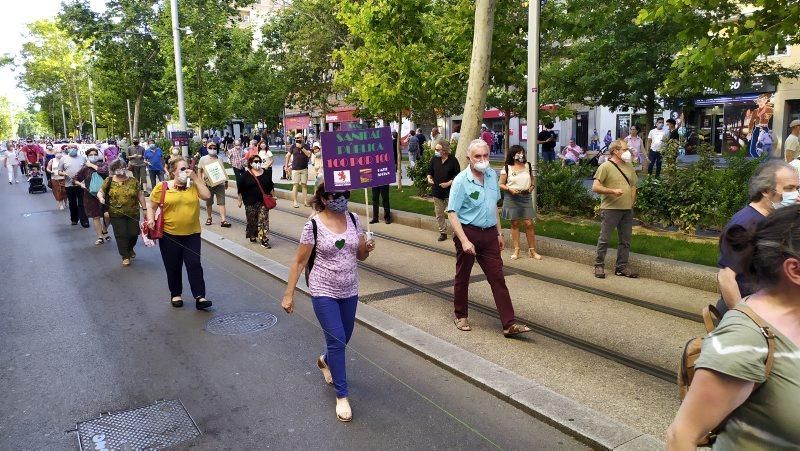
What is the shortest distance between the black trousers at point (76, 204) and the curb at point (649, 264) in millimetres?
9988

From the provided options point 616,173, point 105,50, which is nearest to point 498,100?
point 616,173

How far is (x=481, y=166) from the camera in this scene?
5500mm

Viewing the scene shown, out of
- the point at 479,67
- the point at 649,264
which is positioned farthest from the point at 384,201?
the point at 649,264

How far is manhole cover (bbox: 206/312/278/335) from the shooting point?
239 inches

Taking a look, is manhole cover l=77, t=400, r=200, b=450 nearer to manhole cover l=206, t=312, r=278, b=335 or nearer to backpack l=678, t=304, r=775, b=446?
manhole cover l=206, t=312, r=278, b=335

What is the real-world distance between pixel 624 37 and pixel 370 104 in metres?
10.2

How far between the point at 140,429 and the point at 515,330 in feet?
10.7

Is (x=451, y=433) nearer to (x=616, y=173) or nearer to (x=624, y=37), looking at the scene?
(x=616, y=173)

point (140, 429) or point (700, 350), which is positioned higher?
point (700, 350)

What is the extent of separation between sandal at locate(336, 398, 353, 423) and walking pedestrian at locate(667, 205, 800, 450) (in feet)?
8.80

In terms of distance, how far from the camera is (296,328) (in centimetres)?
610

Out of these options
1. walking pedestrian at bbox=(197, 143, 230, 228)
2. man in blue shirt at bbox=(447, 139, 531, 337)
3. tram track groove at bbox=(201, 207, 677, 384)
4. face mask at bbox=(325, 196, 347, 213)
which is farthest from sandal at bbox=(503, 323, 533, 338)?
walking pedestrian at bbox=(197, 143, 230, 228)

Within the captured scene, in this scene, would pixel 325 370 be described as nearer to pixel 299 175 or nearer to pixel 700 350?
pixel 700 350

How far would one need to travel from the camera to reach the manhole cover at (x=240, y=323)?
6.08m
